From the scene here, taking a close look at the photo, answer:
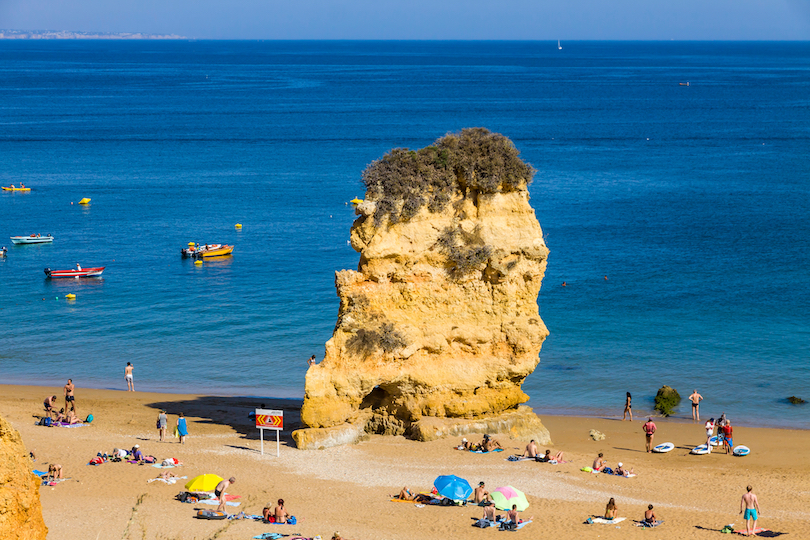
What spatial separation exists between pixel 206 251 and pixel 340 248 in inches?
332

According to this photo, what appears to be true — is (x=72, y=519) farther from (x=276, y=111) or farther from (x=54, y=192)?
(x=276, y=111)

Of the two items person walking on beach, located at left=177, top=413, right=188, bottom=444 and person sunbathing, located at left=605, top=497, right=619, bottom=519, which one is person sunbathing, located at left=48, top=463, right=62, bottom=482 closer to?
person walking on beach, located at left=177, top=413, right=188, bottom=444

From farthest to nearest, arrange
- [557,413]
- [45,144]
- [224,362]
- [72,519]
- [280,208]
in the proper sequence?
[45,144]
[280,208]
[224,362]
[557,413]
[72,519]

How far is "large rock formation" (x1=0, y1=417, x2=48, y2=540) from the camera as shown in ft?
40.9

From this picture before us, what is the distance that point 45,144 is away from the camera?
10556cm

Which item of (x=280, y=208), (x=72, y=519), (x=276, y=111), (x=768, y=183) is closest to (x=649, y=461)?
(x=72, y=519)

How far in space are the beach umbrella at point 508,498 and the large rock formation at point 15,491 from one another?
11.5m

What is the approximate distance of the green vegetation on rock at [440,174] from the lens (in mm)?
25631

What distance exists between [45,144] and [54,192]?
98.8ft

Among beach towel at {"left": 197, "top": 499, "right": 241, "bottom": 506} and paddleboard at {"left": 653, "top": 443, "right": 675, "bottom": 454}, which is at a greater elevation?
paddleboard at {"left": 653, "top": 443, "right": 675, "bottom": 454}

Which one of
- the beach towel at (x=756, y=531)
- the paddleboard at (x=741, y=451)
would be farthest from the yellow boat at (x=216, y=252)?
the beach towel at (x=756, y=531)

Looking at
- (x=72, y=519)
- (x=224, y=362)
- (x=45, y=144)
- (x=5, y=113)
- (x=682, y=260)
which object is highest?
(x=5, y=113)

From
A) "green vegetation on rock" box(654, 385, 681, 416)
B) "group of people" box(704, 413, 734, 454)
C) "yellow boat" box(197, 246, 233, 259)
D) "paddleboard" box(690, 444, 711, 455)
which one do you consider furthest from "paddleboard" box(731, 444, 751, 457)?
"yellow boat" box(197, 246, 233, 259)

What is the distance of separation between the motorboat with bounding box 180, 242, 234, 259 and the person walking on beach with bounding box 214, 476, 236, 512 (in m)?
36.6
